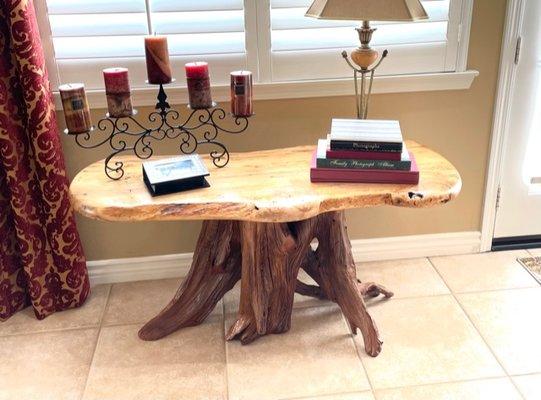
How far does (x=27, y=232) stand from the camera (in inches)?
76.0

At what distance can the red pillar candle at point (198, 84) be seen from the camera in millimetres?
1624

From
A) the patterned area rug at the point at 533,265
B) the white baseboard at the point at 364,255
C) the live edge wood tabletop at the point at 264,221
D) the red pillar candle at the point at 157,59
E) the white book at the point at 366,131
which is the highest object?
the red pillar candle at the point at 157,59

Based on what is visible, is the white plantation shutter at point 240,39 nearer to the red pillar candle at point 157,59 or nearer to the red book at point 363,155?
the red pillar candle at point 157,59

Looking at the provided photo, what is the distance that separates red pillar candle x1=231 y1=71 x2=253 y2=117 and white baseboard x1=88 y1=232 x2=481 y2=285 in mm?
815

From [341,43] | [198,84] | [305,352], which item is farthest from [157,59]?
[305,352]

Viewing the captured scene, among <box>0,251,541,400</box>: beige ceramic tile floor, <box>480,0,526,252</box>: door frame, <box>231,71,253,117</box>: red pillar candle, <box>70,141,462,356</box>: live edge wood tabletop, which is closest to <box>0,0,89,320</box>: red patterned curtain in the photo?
<box>0,251,541,400</box>: beige ceramic tile floor

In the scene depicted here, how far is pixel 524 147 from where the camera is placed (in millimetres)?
2258

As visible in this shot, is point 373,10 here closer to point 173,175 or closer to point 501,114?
point 173,175

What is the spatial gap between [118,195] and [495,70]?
1468 millimetres

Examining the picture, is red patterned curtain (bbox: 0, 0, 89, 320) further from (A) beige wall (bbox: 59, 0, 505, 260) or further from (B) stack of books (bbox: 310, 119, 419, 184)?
(B) stack of books (bbox: 310, 119, 419, 184)

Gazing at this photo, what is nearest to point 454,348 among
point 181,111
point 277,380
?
point 277,380

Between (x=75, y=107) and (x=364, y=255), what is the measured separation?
134cm

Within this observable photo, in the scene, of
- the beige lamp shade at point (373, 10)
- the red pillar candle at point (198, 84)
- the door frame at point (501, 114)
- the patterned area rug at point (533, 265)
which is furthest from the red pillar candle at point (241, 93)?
the patterned area rug at point (533, 265)

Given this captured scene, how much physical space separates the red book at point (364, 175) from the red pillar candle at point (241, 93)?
27 cm
